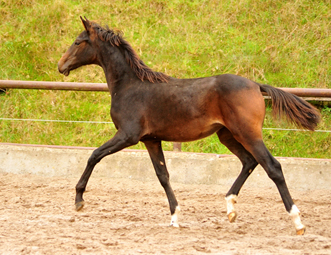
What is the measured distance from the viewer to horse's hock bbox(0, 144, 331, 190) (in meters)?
5.24

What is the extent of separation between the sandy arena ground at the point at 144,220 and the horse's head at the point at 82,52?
171 centimetres

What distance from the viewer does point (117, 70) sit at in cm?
429

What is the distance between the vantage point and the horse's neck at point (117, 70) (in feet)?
13.9

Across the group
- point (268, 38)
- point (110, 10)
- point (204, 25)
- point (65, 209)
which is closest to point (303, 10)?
point (268, 38)

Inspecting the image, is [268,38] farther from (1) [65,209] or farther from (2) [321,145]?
(1) [65,209]

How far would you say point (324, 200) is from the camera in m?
4.77

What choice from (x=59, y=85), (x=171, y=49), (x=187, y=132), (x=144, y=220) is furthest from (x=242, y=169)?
(x=171, y=49)

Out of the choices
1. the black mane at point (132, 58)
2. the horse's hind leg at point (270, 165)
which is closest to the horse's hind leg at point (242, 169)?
the horse's hind leg at point (270, 165)

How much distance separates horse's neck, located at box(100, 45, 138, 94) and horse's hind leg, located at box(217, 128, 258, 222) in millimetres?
1200

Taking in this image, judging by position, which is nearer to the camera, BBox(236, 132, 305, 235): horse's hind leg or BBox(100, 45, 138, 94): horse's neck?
BBox(236, 132, 305, 235): horse's hind leg

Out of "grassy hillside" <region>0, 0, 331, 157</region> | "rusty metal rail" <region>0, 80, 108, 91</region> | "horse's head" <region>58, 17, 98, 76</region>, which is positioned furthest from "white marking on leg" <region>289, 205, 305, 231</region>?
"grassy hillside" <region>0, 0, 331, 157</region>

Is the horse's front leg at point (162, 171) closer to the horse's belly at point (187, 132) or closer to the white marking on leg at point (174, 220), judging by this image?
the white marking on leg at point (174, 220)

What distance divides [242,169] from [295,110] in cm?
83

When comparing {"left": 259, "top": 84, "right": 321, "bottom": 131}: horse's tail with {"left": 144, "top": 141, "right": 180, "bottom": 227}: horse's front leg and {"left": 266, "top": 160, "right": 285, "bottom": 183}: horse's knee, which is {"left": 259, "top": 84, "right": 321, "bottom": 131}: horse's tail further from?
{"left": 144, "top": 141, "right": 180, "bottom": 227}: horse's front leg
